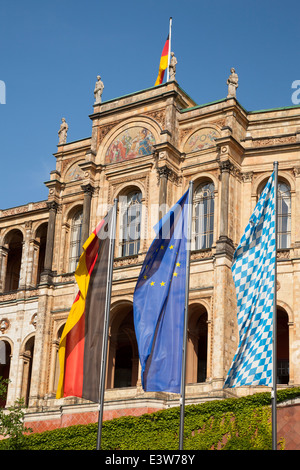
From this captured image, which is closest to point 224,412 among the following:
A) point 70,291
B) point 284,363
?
point 284,363

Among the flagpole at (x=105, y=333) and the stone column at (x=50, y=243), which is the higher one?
the stone column at (x=50, y=243)

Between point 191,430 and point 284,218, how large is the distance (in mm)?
13659

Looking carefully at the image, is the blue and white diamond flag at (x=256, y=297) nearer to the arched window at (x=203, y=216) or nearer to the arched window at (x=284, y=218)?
the arched window at (x=284, y=218)

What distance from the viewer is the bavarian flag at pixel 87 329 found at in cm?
2600

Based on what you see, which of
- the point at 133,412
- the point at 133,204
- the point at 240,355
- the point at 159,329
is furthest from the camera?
the point at 133,204

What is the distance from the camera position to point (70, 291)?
154ft

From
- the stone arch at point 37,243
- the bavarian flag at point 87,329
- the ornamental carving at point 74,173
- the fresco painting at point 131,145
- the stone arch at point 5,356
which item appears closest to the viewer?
the bavarian flag at point 87,329

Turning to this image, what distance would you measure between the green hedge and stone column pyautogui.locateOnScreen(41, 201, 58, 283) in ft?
39.2

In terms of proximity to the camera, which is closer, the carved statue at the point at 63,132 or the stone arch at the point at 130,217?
the stone arch at the point at 130,217

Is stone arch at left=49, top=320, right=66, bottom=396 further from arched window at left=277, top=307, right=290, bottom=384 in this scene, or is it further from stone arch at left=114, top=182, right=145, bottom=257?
arched window at left=277, top=307, right=290, bottom=384

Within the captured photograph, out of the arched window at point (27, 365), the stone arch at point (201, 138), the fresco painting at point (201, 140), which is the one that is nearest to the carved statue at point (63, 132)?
the stone arch at point (201, 138)

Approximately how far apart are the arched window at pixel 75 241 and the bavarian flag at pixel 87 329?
20.2 metres
